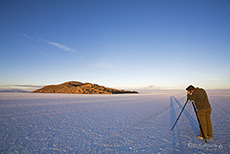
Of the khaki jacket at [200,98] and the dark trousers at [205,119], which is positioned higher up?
the khaki jacket at [200,98]

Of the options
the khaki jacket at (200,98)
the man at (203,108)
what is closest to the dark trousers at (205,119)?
the man at (203,108)

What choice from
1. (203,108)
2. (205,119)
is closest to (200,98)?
(203,108)

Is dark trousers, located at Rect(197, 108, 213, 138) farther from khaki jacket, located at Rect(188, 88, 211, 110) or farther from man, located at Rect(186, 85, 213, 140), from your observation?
khaki jacket, located at Rect(188, 88, 211, 110)

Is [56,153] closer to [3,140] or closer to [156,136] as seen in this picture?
[3,140]

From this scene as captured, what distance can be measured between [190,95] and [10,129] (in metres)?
7.14

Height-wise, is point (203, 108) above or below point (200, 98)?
below

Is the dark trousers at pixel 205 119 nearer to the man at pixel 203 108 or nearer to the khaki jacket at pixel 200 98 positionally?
the man at pixel 203 108

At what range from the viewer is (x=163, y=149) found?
3766 mm

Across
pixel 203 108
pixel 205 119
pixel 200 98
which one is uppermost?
pixel 200 98

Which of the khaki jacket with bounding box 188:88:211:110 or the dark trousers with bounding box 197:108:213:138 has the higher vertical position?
the khaki jacket with bounding box 188:88:211:110

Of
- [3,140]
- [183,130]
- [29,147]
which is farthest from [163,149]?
[3,140]

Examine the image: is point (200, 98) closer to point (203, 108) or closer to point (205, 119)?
point (203, 108)

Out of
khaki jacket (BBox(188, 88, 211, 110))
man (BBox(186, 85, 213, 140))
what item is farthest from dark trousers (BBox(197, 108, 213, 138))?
khaki jacket (BBox(188, 88, 211, 110))

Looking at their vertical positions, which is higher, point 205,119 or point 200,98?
point 200,98
